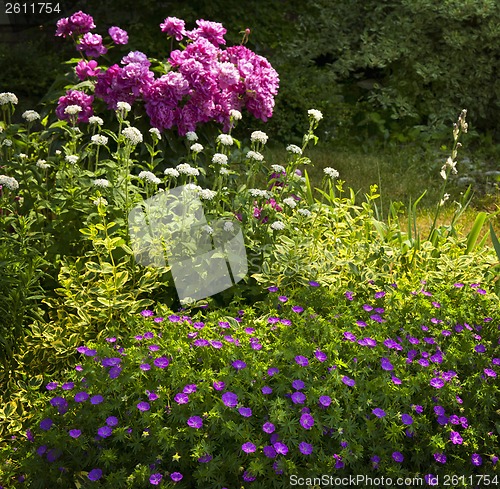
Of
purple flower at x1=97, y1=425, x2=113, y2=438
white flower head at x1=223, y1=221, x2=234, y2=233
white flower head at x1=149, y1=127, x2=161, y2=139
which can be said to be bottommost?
purple flower at x1=97, y1=425, x2=113, y2=438

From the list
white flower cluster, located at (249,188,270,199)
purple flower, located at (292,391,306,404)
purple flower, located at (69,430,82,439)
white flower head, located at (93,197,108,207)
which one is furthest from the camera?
white flower cluster, located at (249,188,270,199)

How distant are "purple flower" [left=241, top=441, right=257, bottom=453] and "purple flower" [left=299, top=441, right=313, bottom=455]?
0.15 meters

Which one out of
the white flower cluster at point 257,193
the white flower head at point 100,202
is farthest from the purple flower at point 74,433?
the white flower cluster at point 257,193

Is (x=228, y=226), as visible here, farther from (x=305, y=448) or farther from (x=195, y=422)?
(x=305, y=448)

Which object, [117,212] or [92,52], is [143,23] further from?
[117,212]

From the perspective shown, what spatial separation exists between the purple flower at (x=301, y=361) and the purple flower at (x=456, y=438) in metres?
0.58

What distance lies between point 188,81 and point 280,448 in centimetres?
226

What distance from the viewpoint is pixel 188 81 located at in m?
3.95

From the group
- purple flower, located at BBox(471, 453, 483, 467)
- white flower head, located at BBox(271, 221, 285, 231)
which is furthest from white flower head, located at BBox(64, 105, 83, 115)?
purple flower, located at BBox(471, 453, 483, 467)

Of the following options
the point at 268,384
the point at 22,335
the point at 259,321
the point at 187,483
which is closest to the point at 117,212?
the point at 22,335

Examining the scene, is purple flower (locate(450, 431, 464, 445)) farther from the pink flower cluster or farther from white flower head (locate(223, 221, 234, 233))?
the pink flower cluster

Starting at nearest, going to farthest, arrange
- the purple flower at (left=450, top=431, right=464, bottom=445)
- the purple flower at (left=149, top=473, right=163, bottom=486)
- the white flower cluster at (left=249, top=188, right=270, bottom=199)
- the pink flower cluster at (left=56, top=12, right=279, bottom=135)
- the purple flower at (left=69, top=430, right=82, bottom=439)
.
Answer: the purple flower at (left=149, top=473, right=163, bottom=486)
the purple flower at (left=69, top=430, right=82, bottom=439)
the purple flower at (left=450, top=431, right=464, bottom=445)
the white flower cluster at (left=249, top=188, right=270, bottom=199)
the pink flower cluster at (left=56, top=12, right=279, bottom=135)

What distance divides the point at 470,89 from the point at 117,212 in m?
5.57

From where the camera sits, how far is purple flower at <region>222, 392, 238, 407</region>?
8.02ft
